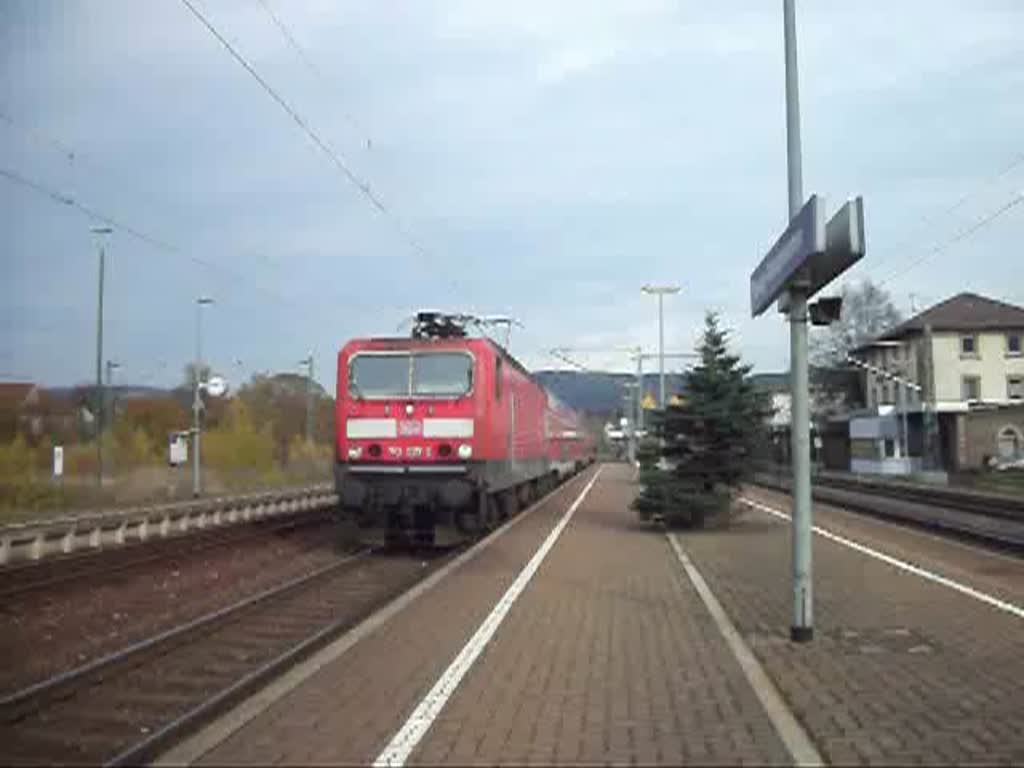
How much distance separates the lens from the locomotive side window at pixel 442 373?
17531 millimetres

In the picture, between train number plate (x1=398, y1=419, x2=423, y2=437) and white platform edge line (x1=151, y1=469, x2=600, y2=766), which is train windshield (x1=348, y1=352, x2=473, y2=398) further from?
white platform edge line (x1=151, y1=469, x2=600, y2=766)

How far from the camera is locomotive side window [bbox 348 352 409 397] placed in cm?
1769

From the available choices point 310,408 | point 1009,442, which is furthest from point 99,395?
point 1009,442

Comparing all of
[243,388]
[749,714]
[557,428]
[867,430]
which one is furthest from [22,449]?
[867,430]

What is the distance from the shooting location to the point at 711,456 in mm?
21781

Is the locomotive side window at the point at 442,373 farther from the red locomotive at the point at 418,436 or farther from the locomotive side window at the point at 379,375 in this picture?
the locomotive side window at the point at 379,375

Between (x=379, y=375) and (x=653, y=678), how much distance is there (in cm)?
1052

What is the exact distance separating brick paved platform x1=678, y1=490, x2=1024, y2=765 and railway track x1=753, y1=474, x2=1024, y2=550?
2.30 meters

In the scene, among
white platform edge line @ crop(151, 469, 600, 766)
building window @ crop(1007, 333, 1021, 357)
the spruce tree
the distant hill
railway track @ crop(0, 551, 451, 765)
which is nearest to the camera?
white platform edge line @ crop(151, 469, 600, 766)

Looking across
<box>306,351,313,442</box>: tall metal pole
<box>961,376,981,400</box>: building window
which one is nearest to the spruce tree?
<box>306,351,313,442</box>: tall metal pole

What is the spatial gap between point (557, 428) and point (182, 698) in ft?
97.3

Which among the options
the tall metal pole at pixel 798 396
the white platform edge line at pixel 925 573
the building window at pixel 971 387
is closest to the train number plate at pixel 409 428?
the white platform edge line at pixel 925 573

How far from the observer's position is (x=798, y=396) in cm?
964

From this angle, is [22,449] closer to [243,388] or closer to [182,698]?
[182,698]
